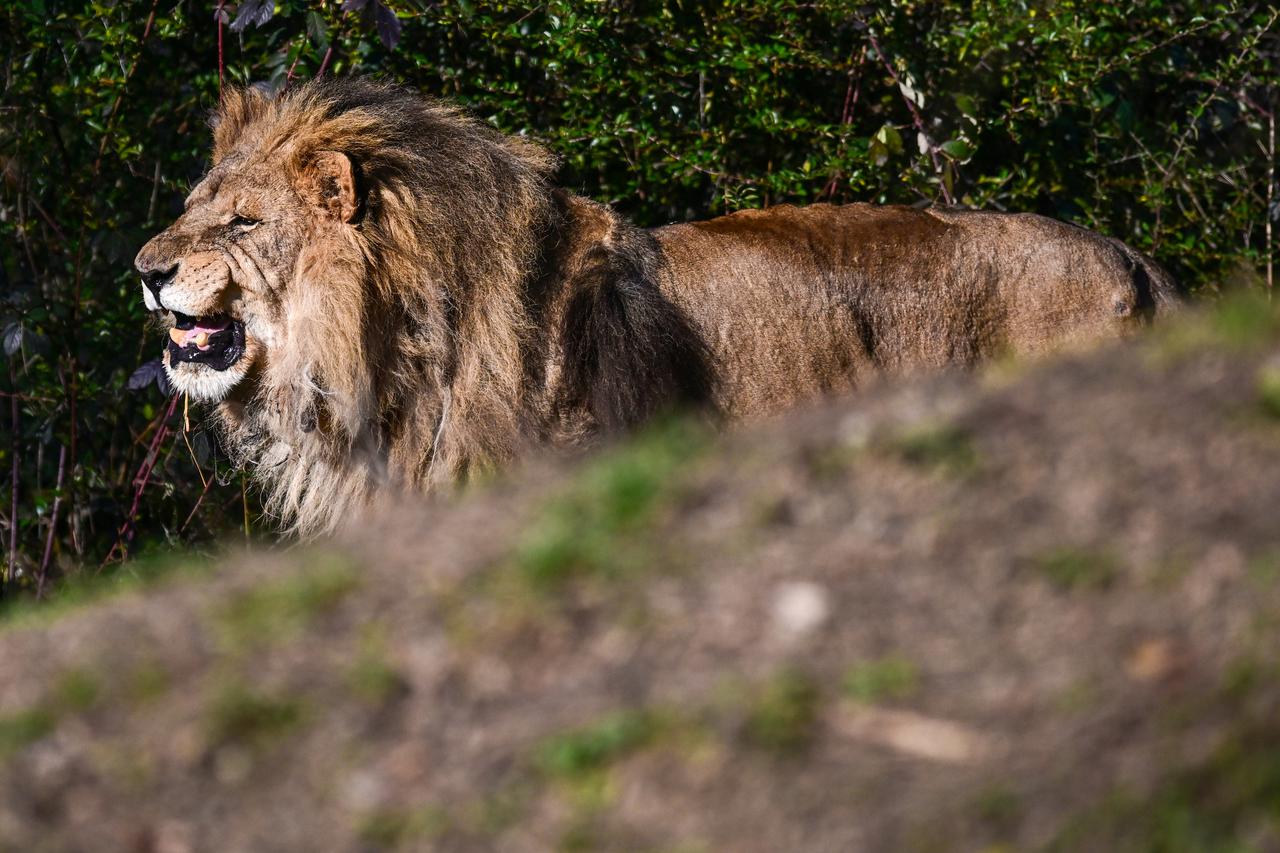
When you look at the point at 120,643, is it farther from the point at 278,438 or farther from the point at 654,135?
the point at 654,135

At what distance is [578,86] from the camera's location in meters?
7.95

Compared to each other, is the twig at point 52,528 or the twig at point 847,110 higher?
the twig at point 847,110

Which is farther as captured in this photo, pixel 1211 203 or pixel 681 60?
pixel 1211 203

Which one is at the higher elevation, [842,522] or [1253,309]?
[1253,309]

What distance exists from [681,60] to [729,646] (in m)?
5.20

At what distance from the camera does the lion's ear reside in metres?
5.71

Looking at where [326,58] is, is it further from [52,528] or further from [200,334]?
[52,528]

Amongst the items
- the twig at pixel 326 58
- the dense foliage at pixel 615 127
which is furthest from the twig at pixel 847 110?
the twig at pixel 326 58

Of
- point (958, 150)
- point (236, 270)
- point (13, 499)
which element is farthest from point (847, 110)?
point (13, 499)

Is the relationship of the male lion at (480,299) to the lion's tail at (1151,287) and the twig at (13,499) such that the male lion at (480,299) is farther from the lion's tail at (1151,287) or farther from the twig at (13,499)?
the twig at (13,499)

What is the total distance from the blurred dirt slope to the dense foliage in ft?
14.0

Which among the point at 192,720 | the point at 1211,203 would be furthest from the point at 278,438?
the point at 1211,203

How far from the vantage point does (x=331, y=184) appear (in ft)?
18.9

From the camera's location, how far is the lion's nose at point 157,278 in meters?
5.79
